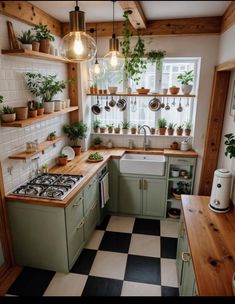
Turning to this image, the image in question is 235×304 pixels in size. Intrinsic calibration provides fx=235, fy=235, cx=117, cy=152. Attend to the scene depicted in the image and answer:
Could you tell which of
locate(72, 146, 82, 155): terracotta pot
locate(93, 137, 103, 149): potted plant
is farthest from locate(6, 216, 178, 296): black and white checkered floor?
locate(93, 137, 103, 149): potted plant

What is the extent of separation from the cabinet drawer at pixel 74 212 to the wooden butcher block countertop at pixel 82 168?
3.6 inches

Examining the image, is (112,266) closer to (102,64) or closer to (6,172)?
(6,172)

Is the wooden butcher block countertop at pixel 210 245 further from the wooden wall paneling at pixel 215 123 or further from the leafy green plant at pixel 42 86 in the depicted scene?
the leafy green plant at pixel 42 86

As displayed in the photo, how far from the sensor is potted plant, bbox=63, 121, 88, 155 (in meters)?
3.55

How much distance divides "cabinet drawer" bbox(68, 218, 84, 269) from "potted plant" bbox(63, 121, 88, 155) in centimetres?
133

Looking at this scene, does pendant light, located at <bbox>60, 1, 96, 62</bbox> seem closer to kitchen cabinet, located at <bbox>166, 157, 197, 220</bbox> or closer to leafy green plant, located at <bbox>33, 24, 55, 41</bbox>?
leafy green plant, located at <bbox>33, 24, 55, 41</bbox>

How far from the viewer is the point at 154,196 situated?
11.5ft

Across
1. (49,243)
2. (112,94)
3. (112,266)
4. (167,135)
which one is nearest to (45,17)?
(112,94)

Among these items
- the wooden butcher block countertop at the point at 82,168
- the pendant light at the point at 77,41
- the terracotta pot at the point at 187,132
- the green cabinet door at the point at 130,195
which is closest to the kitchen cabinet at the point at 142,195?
the green cabinet door at the point at 130,195

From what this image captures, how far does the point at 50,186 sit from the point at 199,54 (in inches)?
104

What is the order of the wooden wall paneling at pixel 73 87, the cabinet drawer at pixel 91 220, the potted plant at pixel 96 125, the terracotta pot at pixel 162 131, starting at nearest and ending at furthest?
1. the cabinet drawer at pixel 91 220
2. the wooden wall paneling at pixel 73 87
3. the terracotta pot at pixel 162 131
4. the potted plant at pixel 96 125

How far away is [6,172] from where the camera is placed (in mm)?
2355

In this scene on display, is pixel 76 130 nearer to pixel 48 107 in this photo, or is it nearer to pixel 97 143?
pixel 97 143

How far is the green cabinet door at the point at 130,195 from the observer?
3.49 m
